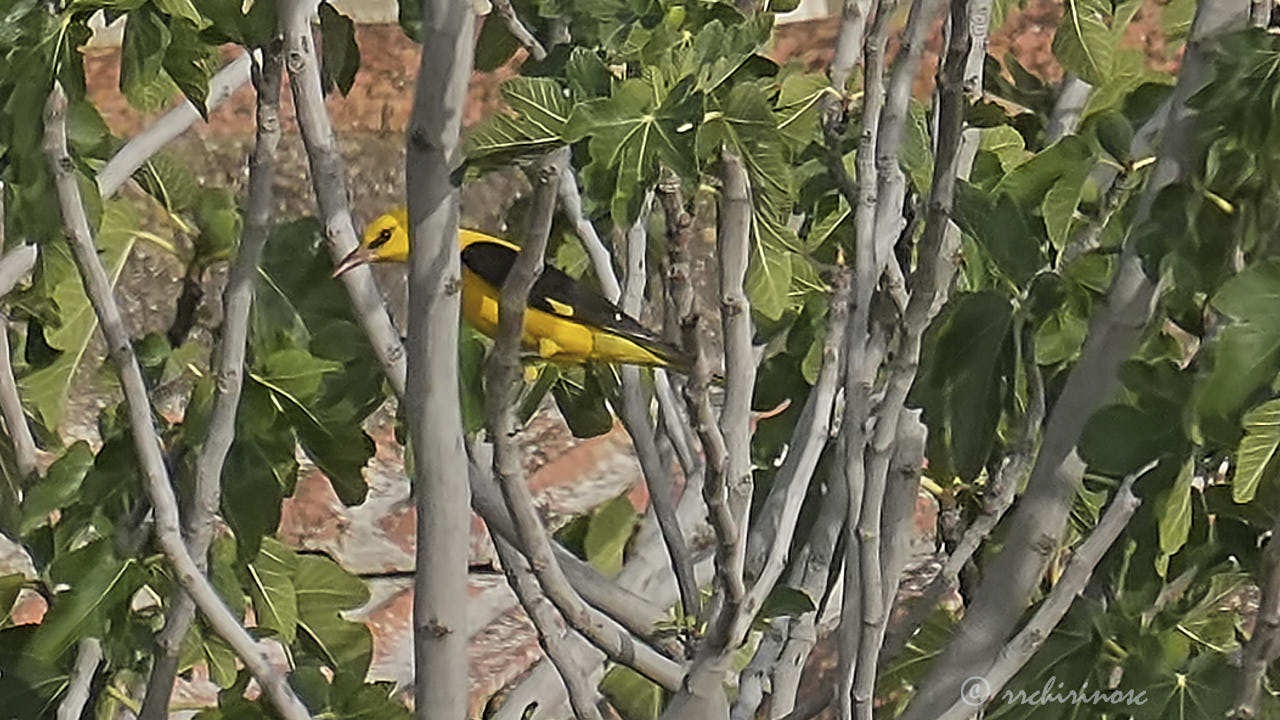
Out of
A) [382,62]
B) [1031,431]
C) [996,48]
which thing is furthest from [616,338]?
[382,62]

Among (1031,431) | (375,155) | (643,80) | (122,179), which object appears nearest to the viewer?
(643,80)

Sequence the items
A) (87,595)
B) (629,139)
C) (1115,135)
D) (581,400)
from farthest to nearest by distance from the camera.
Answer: (581,400) < (1115,135) < (87,595) < (629,139)

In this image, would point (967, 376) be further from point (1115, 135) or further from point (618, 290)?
point (618, 290)

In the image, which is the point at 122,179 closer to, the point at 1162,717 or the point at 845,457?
the point at 845,457

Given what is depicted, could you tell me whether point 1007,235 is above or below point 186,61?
below

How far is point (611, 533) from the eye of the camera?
1762 millimetres

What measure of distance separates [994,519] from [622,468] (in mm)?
2183

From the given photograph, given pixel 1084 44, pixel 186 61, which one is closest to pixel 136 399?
pixel 186 61

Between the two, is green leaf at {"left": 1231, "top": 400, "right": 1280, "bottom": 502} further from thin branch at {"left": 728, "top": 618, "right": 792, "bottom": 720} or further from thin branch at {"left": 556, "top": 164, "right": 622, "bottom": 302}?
thin branch at {"left": 556, "top": 164, "right": 622, "bottom": 302}

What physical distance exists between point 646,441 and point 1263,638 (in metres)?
0.53

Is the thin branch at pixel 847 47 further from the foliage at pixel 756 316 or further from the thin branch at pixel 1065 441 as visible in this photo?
the thin branch at pixel 1065 441

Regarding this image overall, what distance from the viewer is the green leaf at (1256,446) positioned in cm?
109

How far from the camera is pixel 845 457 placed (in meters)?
1.27

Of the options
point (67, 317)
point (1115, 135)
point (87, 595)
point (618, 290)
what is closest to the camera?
point (87, 595)
